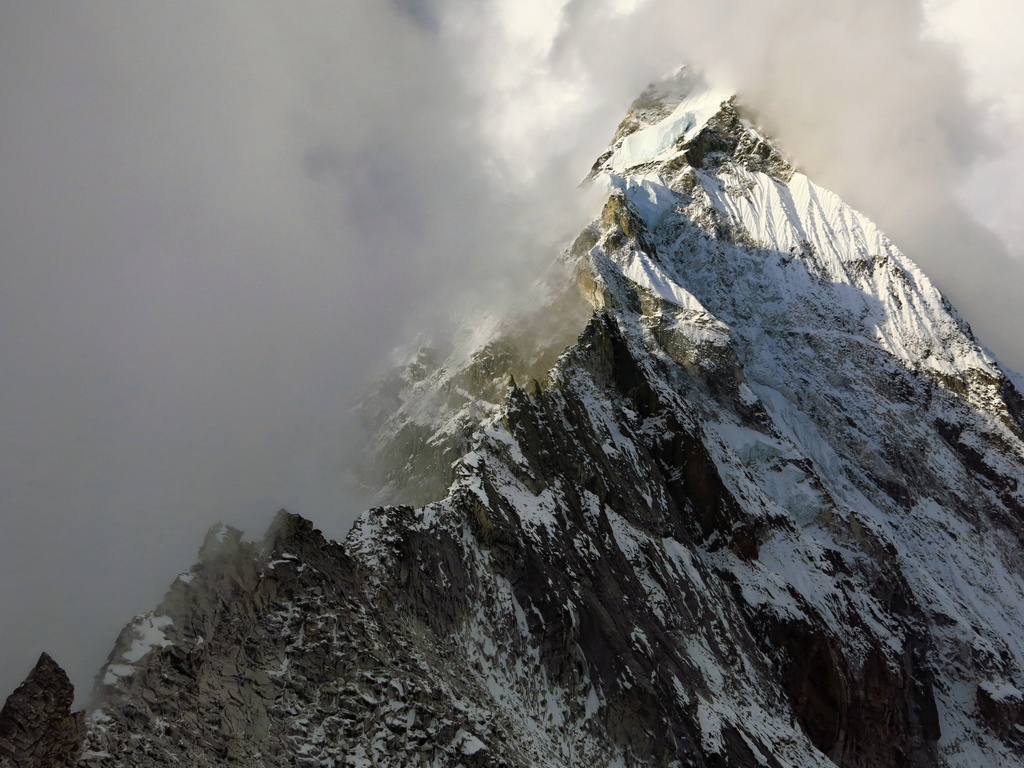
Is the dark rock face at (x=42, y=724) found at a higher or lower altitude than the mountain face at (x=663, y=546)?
lower

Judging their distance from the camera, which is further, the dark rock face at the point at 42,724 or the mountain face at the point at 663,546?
the mountain face at the point at 663,546

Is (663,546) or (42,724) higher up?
(663,546)

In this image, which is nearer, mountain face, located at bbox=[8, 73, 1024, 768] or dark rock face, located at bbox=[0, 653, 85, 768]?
dark rock face, located at bbox=[0, 653, 85, 768]

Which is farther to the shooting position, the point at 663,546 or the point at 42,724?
the point at 663,546

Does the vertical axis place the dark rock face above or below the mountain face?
below

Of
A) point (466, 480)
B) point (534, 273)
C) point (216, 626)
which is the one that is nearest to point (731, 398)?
point (534, 273)
